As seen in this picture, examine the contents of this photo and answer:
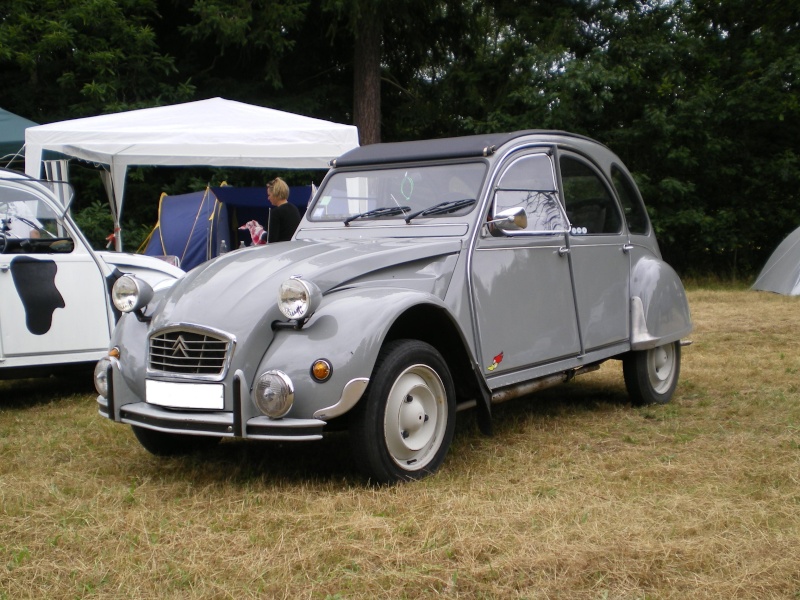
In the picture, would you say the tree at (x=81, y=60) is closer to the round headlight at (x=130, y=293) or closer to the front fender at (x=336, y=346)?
the round headlight at (x=130, y=293)

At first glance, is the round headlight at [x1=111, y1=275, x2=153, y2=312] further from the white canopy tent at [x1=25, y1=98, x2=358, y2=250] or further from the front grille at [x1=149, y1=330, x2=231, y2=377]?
the white canopy tent at [x1=25, y1=98, x2=358, y2=250]

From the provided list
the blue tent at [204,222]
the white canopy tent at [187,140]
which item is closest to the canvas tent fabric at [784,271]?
the blue tent at [204,222]

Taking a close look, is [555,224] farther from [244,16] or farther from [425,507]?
[244,16]

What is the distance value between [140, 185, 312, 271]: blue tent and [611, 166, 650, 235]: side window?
21.3 ft

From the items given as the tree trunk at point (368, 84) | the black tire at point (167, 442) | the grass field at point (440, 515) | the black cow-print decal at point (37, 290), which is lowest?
the grass field at point (440, 515)

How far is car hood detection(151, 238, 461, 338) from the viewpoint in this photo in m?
4.20

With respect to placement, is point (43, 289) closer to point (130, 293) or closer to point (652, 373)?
point (130, 293)

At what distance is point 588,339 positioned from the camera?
573 centimetres

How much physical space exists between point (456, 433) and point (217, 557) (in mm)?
2437

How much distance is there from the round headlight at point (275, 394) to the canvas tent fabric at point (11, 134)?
367 inches

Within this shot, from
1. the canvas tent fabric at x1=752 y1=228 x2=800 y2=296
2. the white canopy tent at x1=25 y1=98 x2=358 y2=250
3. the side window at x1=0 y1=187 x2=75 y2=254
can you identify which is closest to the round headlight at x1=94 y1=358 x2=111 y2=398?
the side window at x1=0 y1=187 x2=75 y2=254

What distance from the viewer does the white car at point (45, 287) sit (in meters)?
6.63

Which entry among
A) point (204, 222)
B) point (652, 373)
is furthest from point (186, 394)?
point (204, 222)

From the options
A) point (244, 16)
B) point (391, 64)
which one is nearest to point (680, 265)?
point (391, 64)
